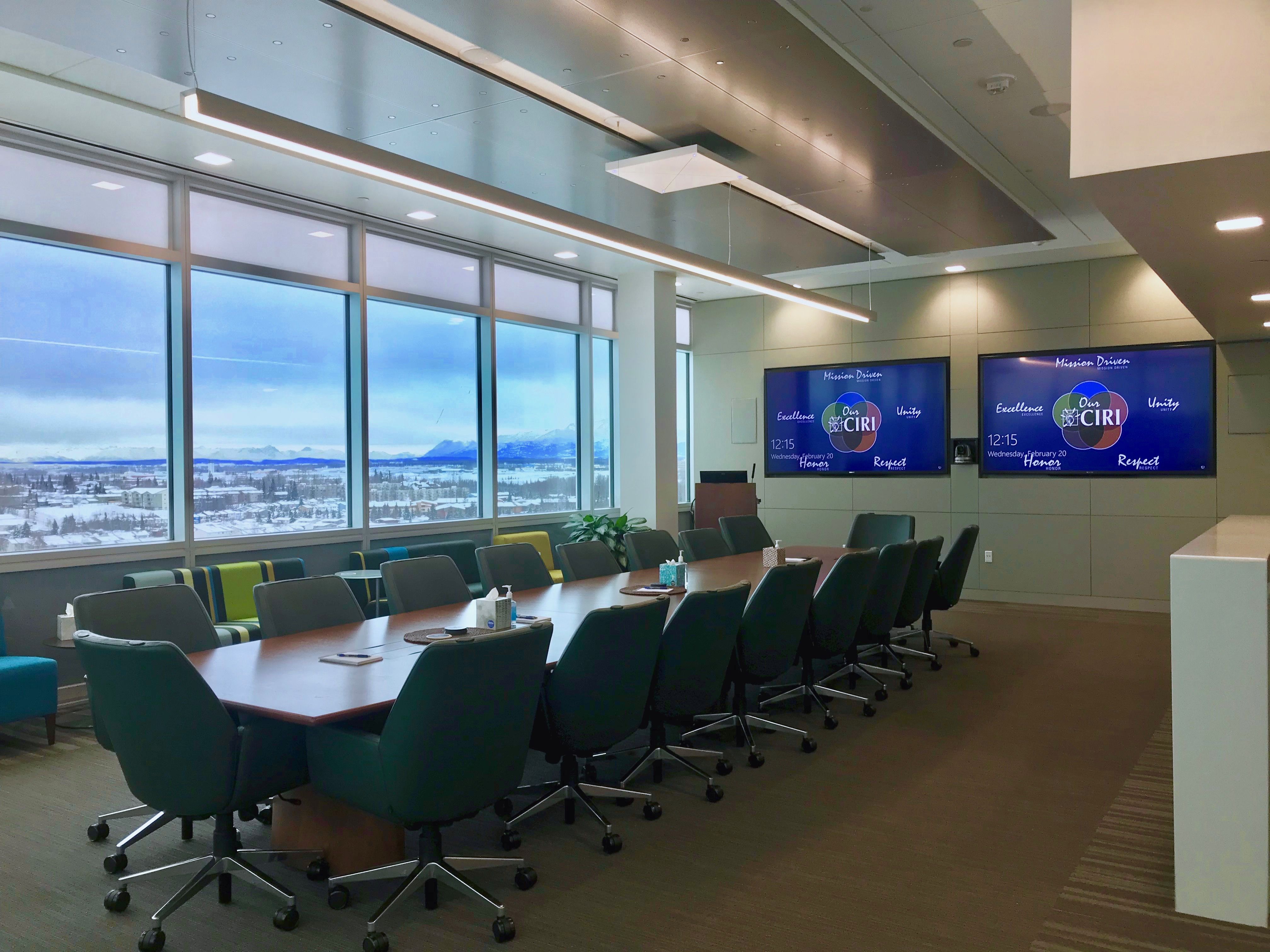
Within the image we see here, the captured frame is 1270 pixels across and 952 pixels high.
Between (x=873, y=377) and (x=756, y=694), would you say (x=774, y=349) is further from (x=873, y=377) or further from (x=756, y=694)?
(x=756, y=694)

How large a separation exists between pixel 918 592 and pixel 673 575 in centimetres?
203

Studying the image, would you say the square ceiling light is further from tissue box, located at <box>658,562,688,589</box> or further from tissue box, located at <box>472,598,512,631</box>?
tissue box, located at <box>472,598,512,631</box>

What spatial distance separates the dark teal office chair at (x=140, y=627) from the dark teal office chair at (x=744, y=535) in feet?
15.3

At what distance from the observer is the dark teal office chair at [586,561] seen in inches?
257

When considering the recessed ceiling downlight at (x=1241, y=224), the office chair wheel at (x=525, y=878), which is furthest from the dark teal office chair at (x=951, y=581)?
the office chair wheel at (x=525, y=878)

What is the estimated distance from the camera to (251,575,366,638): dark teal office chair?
15.0 ft

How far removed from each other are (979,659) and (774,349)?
5.32m

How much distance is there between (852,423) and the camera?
1138cm

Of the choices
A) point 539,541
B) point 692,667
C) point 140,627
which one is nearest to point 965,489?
point 539,541

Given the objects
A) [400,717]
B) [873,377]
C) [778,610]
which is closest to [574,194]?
[778,610]

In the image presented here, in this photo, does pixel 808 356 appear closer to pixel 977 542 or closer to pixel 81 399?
pixel 977 542

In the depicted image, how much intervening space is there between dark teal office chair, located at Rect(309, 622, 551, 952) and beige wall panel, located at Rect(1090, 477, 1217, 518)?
815 cm

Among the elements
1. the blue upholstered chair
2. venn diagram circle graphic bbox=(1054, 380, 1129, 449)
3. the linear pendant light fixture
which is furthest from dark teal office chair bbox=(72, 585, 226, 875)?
venn diagram circle graphic bbox=(1054, 380, 1129, 449)

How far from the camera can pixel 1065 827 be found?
13.4 feet
